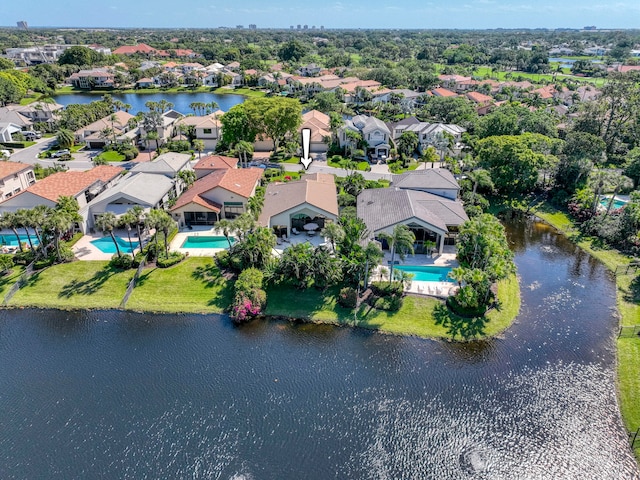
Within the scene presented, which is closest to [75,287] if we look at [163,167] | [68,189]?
[68,189]

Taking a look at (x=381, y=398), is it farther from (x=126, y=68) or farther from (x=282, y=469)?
(x=126, y=68)

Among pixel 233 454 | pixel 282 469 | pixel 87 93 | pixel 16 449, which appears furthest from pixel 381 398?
pixel 87 93

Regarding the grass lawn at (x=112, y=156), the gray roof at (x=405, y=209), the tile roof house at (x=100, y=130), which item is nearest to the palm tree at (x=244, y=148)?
the grass lawn at (x=112, y=156)

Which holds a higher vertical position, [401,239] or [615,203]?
[401,239]

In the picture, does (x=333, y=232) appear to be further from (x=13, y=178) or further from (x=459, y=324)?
(x=13, y=178)

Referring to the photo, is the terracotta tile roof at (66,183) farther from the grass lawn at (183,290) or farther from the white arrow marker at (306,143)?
the white arrow marker at (306,143)
